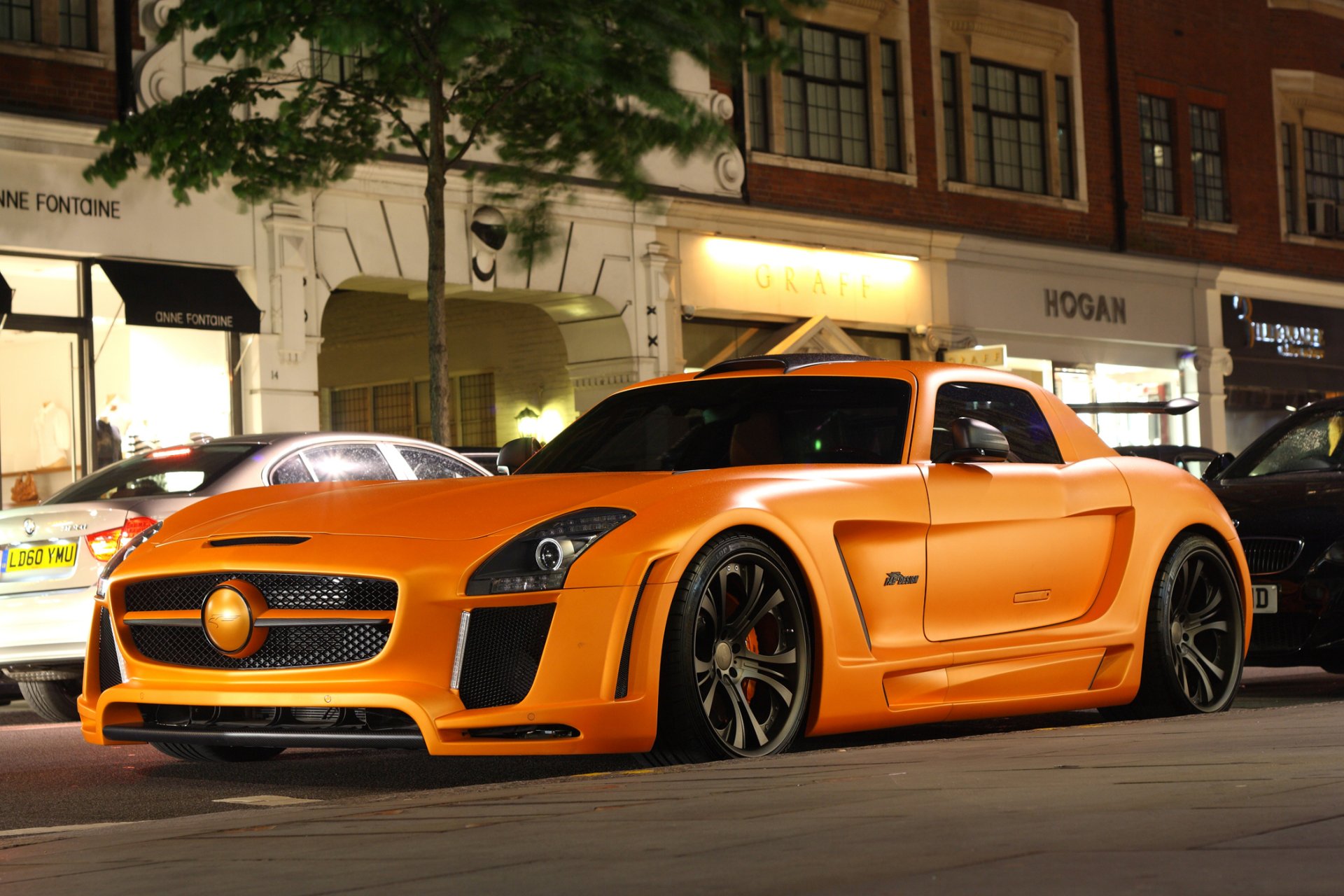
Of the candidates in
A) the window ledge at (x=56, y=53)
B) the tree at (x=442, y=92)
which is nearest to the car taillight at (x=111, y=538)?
the tree at (x=442, y=92)

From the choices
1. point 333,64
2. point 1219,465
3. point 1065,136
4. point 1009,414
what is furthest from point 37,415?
point 1065,136

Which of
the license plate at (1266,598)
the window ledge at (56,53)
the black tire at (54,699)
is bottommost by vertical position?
the black tire at (54,699)

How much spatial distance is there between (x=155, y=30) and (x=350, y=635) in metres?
14.9

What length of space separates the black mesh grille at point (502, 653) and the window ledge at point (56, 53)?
14.5 metres

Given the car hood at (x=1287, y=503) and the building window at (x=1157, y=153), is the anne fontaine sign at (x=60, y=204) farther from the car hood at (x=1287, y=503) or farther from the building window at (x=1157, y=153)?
the building window at (x=1157, y=153)

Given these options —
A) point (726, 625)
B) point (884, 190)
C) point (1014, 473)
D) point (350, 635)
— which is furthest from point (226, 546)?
point (884, 190)

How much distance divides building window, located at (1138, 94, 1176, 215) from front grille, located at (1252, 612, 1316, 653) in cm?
2307

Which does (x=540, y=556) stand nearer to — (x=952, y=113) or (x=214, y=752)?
(x=214, y=752)

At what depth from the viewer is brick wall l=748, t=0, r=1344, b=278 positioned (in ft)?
89.6

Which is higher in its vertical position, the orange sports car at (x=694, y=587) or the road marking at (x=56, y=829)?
the orange sports car at (x=694, y=587)

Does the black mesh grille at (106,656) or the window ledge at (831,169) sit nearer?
the black mesh grille at (106,656)

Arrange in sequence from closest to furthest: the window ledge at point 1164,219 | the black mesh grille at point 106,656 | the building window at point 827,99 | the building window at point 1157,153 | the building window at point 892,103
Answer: the black mesh grille at point 106,656
the building window at point 827,99
the building window at point 892,103
the window ledge at point 1164,219
the building window at point 1157,153

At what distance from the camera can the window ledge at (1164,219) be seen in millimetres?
31203

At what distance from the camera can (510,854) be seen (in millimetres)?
3592
